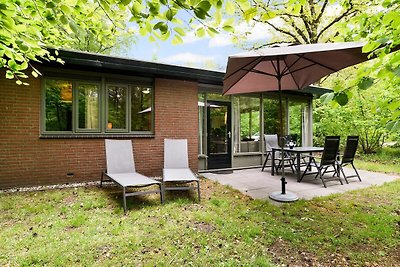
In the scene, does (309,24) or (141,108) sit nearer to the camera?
(141,108)

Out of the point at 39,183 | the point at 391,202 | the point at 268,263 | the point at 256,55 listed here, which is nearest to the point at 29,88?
the point at 39,183

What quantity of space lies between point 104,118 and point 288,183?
4738mm

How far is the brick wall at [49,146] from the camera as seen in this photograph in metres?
5.07

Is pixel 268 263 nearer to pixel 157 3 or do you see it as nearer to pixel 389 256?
pixel 389 256

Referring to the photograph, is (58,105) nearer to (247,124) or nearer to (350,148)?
(247,124)

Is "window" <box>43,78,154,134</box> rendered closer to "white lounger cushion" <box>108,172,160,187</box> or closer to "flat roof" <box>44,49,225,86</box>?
"flat roof" <box>44,49,225,86</box>

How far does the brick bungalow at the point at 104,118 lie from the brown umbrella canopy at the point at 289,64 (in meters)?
1.64

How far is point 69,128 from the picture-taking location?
18.5 feet

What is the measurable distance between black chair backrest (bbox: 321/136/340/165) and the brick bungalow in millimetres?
2805

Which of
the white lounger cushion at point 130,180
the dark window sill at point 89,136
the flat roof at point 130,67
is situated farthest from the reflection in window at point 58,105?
the white lounger cushion at point 130,180

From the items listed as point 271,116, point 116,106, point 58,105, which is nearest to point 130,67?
point 116,106

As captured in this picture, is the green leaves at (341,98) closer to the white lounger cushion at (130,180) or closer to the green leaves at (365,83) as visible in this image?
the green leaves at (365,83)

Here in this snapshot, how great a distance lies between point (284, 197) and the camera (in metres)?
4.64

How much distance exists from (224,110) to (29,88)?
5092 mm
